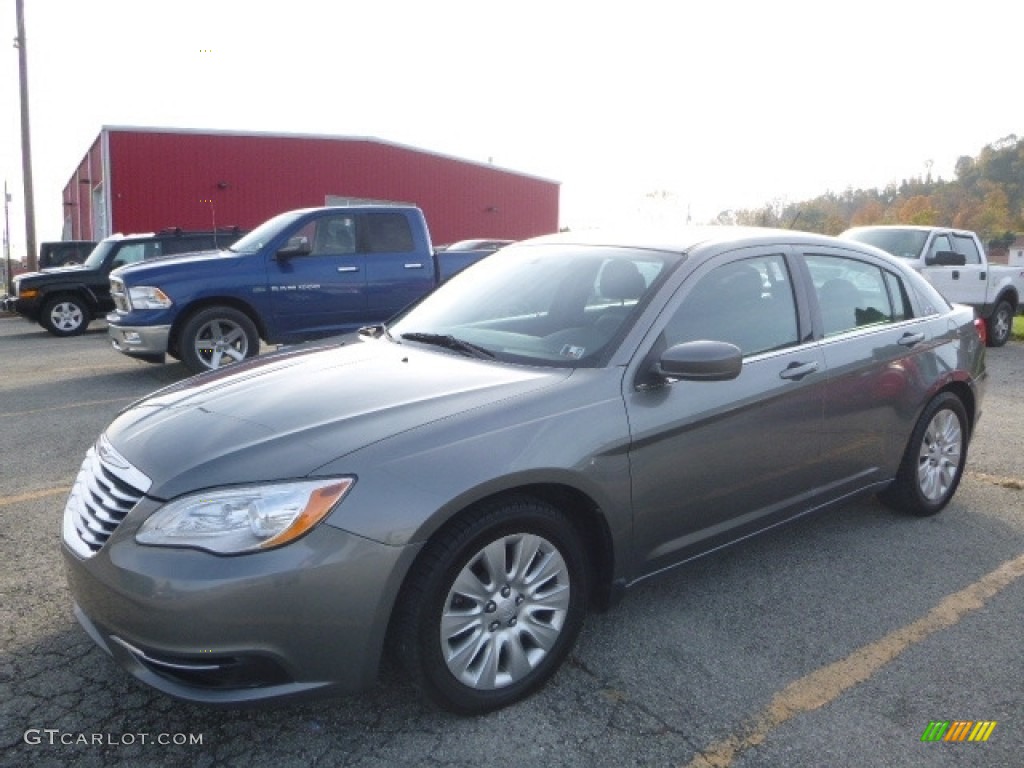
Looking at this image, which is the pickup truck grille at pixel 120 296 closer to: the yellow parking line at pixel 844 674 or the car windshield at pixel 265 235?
the car windshield at pixel 265 235

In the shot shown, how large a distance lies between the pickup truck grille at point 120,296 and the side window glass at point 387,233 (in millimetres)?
2506

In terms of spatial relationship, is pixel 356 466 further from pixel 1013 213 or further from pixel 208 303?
pixel 1013 213

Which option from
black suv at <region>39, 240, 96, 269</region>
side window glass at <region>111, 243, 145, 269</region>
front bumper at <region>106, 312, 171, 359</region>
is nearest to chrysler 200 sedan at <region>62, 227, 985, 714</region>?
front bumper at <region>106, 312, 171, 359</region>

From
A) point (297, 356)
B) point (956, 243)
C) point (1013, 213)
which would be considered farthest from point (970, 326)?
point (1013, 213)

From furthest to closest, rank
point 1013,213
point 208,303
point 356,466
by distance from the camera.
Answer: point 1013,213
point 208,303
point 356,466

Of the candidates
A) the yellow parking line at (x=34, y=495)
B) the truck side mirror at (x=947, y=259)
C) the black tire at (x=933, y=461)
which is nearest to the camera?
the black tire at (x=933, y=461)

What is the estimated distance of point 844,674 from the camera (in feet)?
10.2

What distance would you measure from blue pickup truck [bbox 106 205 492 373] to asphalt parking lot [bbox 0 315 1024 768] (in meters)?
4.34

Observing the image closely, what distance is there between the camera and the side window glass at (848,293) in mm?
4094

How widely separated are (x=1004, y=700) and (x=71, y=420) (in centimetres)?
677

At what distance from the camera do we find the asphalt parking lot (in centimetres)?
264

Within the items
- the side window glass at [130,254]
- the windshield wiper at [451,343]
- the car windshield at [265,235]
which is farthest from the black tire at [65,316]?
the windshield wiper at [451,343]

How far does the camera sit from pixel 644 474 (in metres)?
3.11

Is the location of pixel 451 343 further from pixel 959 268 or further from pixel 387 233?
pixel 959 268
